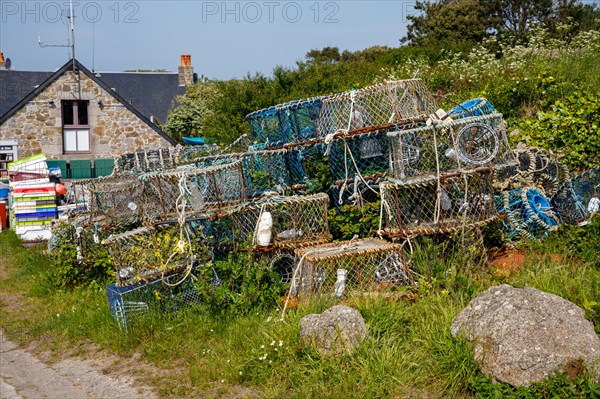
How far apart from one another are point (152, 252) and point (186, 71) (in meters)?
20.4

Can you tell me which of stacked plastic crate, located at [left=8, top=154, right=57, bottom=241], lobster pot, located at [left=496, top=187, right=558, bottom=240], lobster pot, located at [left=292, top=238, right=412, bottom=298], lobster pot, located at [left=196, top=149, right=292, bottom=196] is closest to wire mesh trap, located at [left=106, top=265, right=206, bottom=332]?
lobster pot, located at [left=292, top=238, right=412, bottom=298]

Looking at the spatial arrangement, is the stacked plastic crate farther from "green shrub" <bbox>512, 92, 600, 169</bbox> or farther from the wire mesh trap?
"green shrub" <bbox>512, 92, 600, 169</bbox>

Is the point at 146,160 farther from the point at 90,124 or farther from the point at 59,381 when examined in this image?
the point at 90,124

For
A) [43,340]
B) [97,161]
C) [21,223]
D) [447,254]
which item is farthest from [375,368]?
[97,161]

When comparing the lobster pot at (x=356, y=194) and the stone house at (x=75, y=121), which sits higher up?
the stone house at (x=75, y=121)

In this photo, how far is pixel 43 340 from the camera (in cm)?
603

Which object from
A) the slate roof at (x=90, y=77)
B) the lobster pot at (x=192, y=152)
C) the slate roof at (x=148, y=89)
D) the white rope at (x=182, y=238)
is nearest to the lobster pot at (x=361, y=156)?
the white rope at (x=182, y=238)

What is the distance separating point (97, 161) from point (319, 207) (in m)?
12.8

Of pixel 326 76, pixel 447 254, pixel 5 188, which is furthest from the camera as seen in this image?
pixel 326 76

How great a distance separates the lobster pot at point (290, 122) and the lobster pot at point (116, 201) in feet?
→ 5.22

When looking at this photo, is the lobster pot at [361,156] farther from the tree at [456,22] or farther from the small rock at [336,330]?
the tree at [456,22]

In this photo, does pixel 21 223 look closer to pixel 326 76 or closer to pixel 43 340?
pixel 43 340

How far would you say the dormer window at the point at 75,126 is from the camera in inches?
683

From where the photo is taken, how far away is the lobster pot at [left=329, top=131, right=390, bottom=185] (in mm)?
6352
